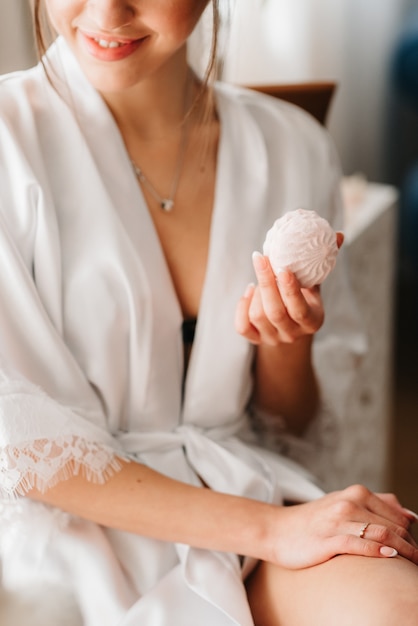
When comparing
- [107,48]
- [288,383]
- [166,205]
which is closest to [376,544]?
[288,383]

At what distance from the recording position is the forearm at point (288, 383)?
117cm

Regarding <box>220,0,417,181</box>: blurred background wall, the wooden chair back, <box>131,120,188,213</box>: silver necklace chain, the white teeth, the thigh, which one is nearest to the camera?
the thigh

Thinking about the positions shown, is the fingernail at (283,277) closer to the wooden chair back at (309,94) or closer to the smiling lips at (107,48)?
the smiling lips at (107,48)

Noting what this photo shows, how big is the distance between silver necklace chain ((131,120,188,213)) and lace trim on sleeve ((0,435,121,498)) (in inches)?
13.2

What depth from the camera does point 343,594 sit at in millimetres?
876

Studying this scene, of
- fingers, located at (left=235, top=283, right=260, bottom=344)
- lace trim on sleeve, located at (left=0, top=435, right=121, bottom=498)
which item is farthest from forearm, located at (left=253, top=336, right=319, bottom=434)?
lace trim on sleeve, located at (left=0, top=435, right=121, bottom=498)

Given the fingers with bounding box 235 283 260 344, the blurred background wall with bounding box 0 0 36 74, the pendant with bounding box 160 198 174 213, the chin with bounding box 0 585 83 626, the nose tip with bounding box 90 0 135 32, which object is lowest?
the chin with bounding box 0 585 83 626

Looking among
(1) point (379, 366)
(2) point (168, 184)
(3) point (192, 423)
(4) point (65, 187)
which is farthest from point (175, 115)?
(1) point (379, 366)

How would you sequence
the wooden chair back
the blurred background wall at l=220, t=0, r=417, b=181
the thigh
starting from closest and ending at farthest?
the thigh
the wooden chair back
the blurred background wall at l=220, t=0, r=417, b=181

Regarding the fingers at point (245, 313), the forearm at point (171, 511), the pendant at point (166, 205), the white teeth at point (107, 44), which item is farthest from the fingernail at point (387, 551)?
the white teeth at point (107, 44)

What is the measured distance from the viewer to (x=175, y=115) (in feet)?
3.83

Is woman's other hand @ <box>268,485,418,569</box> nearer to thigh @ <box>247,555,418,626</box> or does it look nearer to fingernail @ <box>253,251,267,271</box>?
thigh @ <box>247,555,418,626</box>

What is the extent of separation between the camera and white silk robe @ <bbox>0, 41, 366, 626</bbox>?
95cm

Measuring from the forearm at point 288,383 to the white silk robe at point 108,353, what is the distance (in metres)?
0.04
